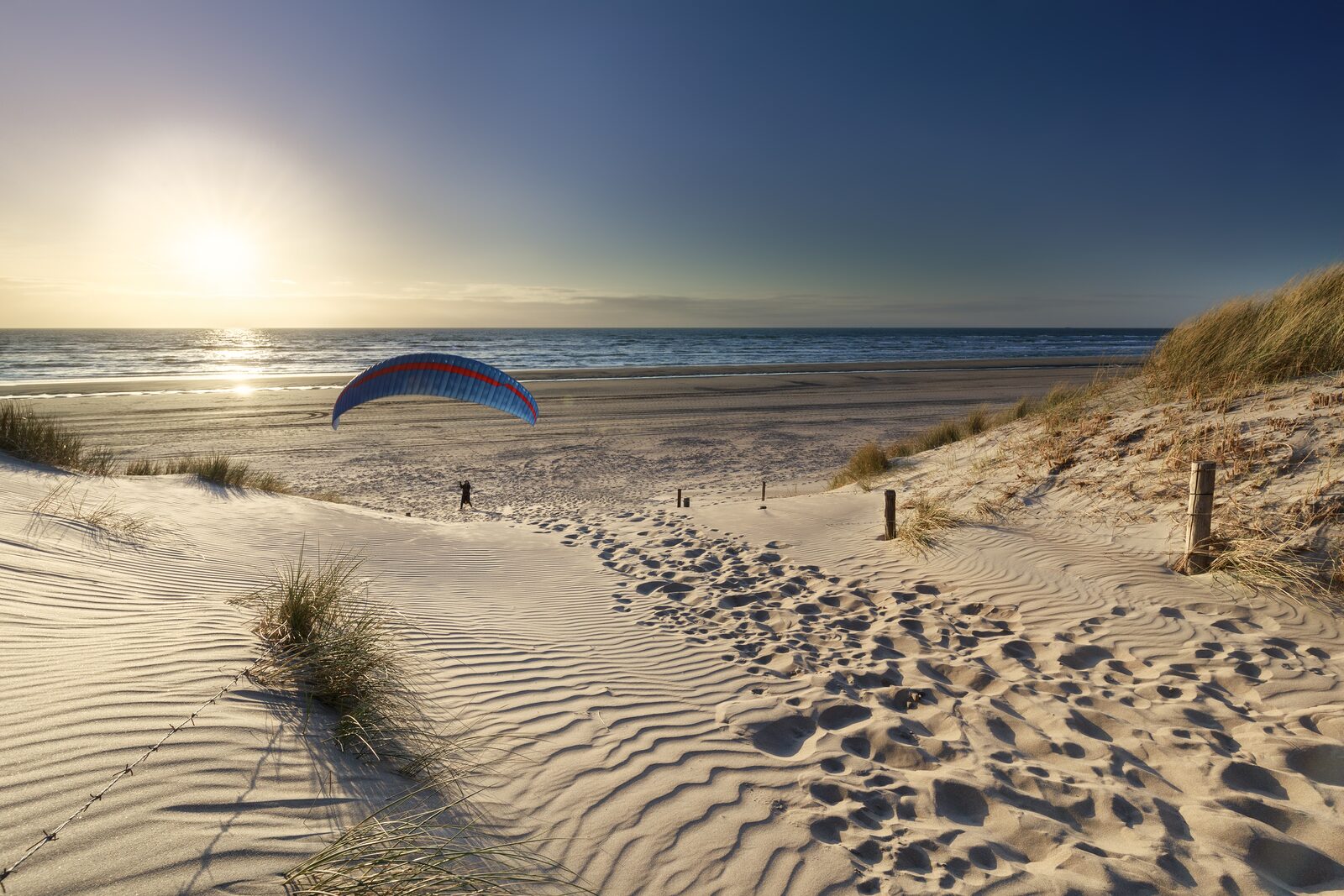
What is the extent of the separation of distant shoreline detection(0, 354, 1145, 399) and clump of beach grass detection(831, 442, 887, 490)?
55.9 ft

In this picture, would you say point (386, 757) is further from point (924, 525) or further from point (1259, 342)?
point (1259, 342)

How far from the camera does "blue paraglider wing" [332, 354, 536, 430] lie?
11.8m

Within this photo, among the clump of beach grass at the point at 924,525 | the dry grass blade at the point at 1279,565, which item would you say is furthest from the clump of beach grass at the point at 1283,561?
the clump of beach grass at the point at 924,525

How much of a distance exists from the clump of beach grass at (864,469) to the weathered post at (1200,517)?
6.32m

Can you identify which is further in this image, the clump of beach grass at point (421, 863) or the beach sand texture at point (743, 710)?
the beach sand texture at point (743, 710)

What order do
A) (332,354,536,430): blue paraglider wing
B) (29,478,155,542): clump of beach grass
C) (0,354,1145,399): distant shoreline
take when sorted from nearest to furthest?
(29,478,155,542): clump of beach grass, (332,354,536,430): blue paraglider wing, (0,354,1145,399): distant shoreline

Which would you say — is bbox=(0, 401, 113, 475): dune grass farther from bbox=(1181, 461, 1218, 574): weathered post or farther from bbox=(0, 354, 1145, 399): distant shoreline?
bbox=(0, 354, 1145, 399): distant shoreline

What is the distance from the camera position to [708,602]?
23.1 feet

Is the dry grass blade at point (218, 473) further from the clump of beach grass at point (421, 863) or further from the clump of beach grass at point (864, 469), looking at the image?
the clump of beach grass at point (864, 469)

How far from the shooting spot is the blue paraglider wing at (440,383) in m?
11.8

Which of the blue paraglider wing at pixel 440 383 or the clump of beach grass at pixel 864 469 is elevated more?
the blue paraglider wing at pixel 440 383

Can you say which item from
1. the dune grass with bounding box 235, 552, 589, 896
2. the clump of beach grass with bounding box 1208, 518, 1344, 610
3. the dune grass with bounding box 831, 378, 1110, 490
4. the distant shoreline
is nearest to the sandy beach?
the distant shoreline

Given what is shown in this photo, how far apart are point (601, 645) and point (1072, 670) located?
3897 millimetres

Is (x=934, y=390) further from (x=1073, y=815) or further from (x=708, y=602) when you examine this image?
(x=1073, y=815)
